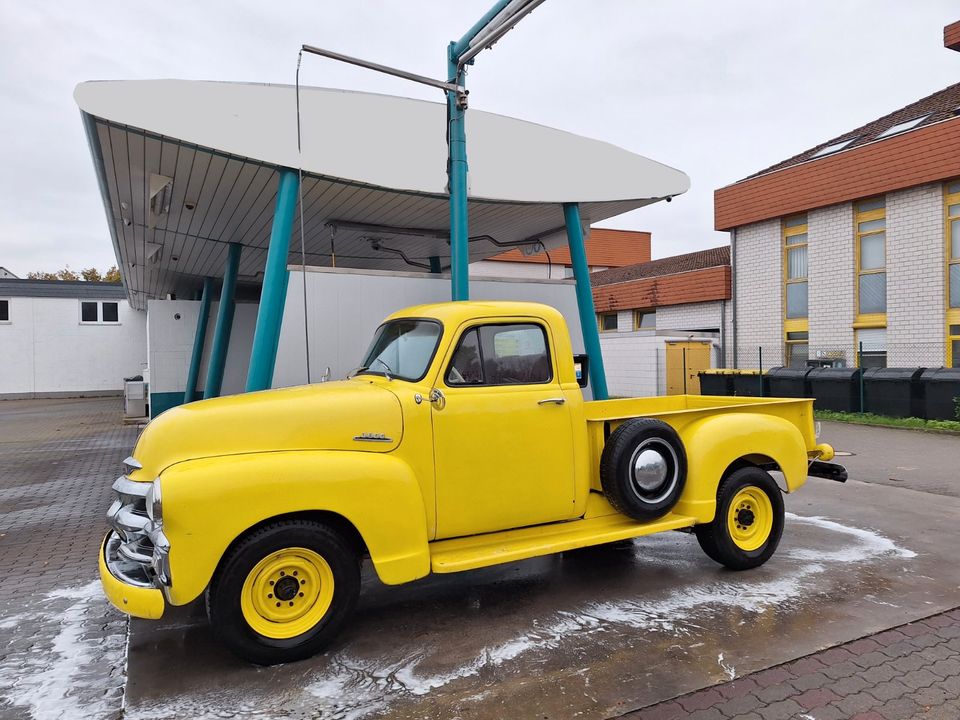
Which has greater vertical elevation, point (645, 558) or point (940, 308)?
point (940, 308)

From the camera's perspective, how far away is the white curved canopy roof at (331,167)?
6.93 m

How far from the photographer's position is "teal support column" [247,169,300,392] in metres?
7.82

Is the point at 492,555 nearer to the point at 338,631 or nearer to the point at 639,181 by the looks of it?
the point at 338,631

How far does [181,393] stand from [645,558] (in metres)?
13.9

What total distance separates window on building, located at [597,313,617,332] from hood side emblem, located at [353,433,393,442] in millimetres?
24298

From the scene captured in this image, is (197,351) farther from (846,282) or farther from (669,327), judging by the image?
(846,282)

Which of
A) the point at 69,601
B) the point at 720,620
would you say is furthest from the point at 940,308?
the point at 69,601

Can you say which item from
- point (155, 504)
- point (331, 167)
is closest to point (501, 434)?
point (155, 504)

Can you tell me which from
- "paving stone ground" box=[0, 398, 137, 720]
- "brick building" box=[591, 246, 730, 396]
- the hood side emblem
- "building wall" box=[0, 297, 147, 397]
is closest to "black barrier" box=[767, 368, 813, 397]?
"brick building" box=[591, 246, 730, 396]

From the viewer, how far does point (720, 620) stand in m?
4.14

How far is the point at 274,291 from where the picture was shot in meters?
8.02

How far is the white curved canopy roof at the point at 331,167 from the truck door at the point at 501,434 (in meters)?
4.52

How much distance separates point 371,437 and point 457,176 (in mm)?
4063

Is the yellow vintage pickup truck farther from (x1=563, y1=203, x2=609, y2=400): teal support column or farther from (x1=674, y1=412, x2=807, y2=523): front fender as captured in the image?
(x1=563, y1=203, x2=609, y2=400): teal support column
